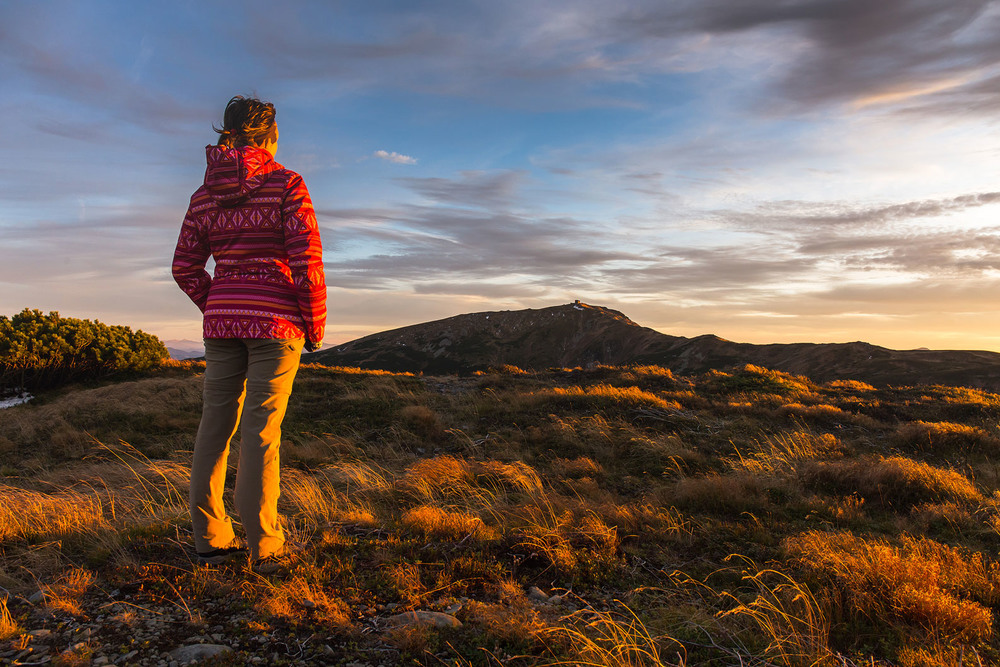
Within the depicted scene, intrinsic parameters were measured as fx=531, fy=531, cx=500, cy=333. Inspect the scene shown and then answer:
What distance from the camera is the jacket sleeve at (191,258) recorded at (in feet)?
11.3

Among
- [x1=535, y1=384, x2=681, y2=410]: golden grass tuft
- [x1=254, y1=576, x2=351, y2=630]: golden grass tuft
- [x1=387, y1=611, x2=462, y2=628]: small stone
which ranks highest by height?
[x1=535, y1=384, x2=681, y2=410]: golden grass tuft

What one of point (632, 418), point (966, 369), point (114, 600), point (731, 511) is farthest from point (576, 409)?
point (966, 369)

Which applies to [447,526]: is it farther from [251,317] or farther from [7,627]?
[7,627]

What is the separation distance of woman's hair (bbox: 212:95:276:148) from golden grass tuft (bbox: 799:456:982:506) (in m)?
6.15

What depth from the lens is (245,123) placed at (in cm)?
332

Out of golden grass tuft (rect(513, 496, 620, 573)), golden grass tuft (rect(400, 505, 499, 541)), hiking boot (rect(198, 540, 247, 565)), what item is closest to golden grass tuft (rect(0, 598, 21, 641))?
hiking boot (rect(198, 540, 247, 565))

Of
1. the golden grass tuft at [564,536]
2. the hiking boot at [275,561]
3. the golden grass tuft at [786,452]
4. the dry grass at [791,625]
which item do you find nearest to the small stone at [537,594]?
the golden grass tuft at [564,536]

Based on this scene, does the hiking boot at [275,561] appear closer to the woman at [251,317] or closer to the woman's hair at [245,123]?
the woman at [251,317]

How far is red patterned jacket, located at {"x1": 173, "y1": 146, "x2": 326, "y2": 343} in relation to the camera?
3.10 meters

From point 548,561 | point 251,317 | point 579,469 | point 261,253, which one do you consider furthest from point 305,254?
point 579,469

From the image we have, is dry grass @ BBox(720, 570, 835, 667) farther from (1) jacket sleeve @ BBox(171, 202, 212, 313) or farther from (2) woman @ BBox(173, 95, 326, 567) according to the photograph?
(1) jacket sleeve @ BBox(171, 202, 212, 313)

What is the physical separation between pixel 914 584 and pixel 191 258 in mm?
4744

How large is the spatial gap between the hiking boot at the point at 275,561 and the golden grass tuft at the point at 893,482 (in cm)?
525

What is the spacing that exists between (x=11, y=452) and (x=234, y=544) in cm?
807
